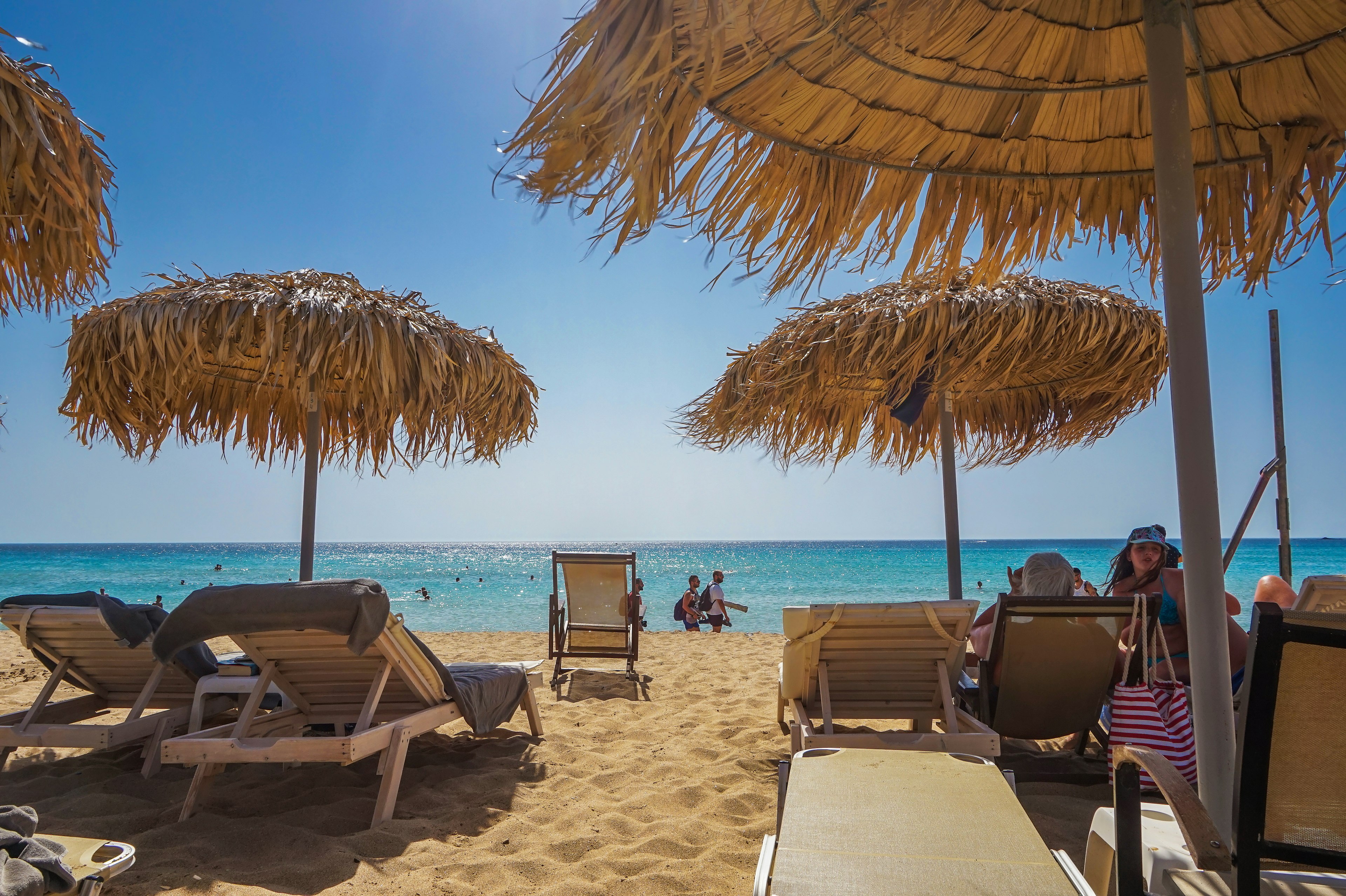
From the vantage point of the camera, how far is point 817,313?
440 centimetres

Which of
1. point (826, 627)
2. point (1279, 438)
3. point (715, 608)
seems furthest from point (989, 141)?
point (715, 608)

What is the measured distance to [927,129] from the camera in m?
2.18

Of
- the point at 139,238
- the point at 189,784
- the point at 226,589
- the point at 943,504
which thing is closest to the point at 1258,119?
the point at 943,504

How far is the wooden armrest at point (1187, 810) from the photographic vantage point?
1008 mm

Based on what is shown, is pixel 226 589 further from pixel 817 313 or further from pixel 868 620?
pixel 817 313

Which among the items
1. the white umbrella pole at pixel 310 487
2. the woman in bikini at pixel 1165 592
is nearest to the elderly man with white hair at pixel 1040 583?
the woman in bikini at pixel 1165 592

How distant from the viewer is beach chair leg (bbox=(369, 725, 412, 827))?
Result: 251 centimetres

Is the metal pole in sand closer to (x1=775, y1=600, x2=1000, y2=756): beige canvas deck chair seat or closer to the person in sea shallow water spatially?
(x1=775, y1=600, x2=1000, y2=756): beige canvas deck chair seat

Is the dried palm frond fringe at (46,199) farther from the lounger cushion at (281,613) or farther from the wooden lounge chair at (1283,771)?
the wooden lounge chair at (1283,771)

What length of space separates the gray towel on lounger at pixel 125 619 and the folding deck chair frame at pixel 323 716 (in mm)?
324

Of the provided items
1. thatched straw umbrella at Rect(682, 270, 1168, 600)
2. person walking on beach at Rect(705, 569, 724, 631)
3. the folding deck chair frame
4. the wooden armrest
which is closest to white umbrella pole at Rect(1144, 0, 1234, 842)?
the wooden armrest

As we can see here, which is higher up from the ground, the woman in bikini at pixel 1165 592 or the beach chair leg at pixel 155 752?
the woman in bikini at pixel 1165 592

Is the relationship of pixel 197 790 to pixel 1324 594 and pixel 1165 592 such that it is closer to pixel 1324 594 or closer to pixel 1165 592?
pixel 1165 592

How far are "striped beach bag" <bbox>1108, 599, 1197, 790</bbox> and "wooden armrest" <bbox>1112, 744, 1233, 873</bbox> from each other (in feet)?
4.65
